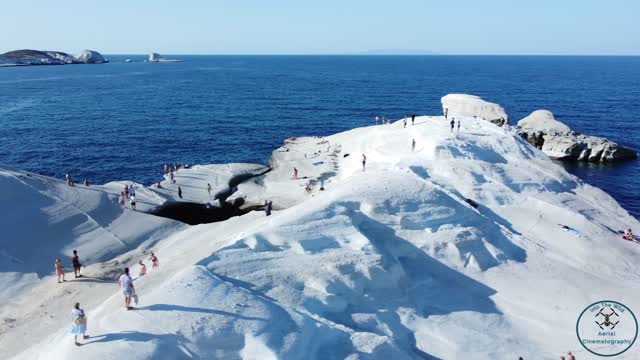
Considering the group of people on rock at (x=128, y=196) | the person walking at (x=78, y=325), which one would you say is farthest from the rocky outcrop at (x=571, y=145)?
the person walking at (x=78, y=325)

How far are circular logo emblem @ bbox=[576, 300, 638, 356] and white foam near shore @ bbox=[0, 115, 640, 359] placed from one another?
481 millimetres

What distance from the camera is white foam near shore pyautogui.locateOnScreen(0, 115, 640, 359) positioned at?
16.9 m

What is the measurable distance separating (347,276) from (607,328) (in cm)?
1247

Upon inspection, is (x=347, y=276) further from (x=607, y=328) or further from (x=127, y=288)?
(x=607, y=328)

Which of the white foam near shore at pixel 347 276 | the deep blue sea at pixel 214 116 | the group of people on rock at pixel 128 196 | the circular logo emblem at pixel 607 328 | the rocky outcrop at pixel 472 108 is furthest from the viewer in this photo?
the rocky outcrop at pixel 472 108

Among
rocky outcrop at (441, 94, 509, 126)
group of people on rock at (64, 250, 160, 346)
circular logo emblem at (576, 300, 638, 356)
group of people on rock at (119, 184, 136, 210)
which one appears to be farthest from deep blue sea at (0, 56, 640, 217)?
group of people on rock at (64, 250, 160, 346)

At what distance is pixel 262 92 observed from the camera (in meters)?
124

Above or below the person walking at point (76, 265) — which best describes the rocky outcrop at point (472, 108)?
above

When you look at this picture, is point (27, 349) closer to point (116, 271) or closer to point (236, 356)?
point (116, 271)

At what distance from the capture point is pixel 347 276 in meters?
21.1

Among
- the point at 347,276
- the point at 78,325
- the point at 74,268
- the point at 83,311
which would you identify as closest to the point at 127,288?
the point at 83,311

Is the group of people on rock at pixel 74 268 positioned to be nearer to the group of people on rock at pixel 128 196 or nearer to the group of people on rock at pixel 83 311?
the group of people on rock at pixel 83 311

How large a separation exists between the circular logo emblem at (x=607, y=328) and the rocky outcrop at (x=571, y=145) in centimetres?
4432

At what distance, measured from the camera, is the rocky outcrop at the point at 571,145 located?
60781mm
